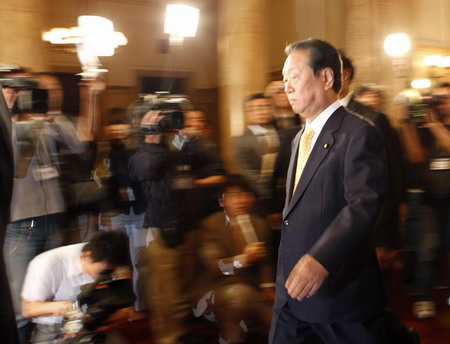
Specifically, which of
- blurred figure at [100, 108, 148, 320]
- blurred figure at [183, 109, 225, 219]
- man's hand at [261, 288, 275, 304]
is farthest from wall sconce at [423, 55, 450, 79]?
man's hand at [261, 288, 275, 304]

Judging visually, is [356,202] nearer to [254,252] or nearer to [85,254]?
[85,254]

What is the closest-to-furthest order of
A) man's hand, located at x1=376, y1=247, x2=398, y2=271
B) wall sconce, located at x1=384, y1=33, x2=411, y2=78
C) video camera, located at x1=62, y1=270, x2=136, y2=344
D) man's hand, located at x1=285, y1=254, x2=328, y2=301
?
1. man's hand, located at x1=285, y1=254, x2=328, y2=301
2. video camera, located at x1=62, y1=270, x2=136, y2=344
3. man's hand, located at x1=376, y1=247, x2=398, y2=271
4. wall sconce, located at x1=384, y1=33, x2=411, y2=78

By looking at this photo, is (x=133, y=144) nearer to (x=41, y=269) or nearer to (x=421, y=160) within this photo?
(x=41, y=269)

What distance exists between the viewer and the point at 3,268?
1.29 metres

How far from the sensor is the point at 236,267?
3.70 metres

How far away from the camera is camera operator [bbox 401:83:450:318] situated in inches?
168

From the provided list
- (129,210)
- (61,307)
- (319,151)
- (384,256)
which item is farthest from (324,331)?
(129,210)

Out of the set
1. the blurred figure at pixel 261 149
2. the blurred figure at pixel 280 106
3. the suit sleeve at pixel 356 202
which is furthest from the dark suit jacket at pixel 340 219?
the blurred figure at pixel 280 106

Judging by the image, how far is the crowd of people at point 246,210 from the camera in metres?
1.97

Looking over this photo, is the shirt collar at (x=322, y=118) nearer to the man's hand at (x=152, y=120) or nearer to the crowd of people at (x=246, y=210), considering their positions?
the crowd of people at (x=246, y=210)

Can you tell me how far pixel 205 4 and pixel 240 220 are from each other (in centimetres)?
811

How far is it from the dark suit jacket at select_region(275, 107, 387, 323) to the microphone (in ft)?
5.39

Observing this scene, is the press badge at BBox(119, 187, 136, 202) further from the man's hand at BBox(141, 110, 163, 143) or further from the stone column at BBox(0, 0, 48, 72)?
the stone column at BBox(0, 0, 48, 72)

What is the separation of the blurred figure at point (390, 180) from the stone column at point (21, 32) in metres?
2.72
